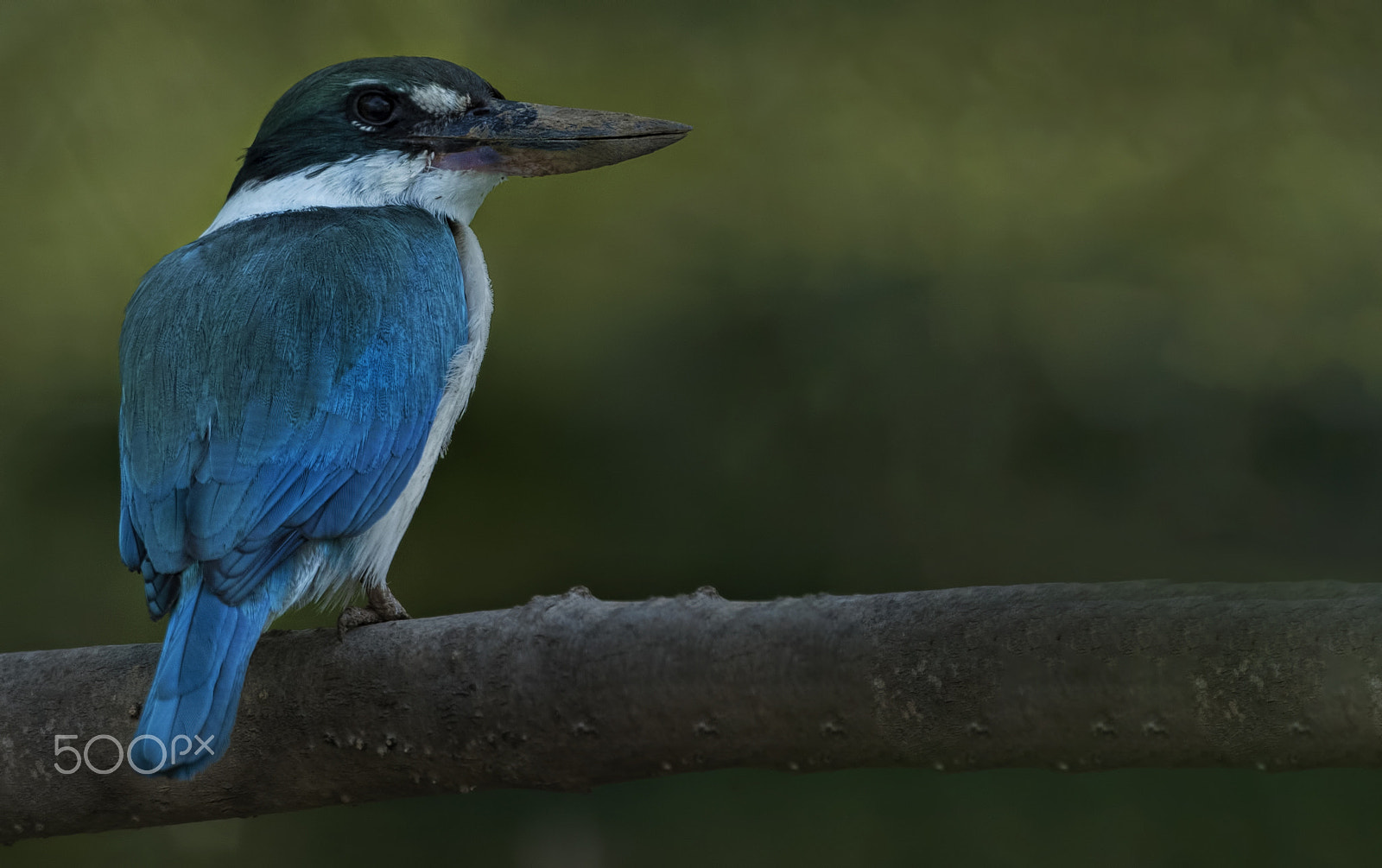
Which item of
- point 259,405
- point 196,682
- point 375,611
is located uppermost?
point 259,405

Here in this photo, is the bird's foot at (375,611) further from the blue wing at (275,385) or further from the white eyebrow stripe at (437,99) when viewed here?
the white eyebrow stripe at (437,99)

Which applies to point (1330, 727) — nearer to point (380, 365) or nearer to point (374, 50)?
point (380, 365)

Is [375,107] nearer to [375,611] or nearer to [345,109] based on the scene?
[345,109]

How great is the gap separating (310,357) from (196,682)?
47 cm

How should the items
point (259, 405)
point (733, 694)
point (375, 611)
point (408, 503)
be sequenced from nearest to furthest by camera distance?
1. point (733, 694)
2. point (259, 405)
3. point (375, 611)
4. point (408, 503)

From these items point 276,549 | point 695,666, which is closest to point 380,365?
point 276,549

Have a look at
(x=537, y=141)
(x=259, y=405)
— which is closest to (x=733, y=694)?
(x=259, y=405)

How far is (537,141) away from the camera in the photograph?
2.00 m

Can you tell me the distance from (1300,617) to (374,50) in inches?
84.8

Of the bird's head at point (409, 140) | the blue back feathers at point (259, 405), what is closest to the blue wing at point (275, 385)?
the blue back feathers at point (259, 405)

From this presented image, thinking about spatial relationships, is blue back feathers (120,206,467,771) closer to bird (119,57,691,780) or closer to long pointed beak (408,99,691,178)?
bird (119,57,691,780)

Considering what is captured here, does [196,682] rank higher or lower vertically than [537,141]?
lower

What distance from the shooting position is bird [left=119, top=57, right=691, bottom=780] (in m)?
1.47

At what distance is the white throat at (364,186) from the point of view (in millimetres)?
1984
